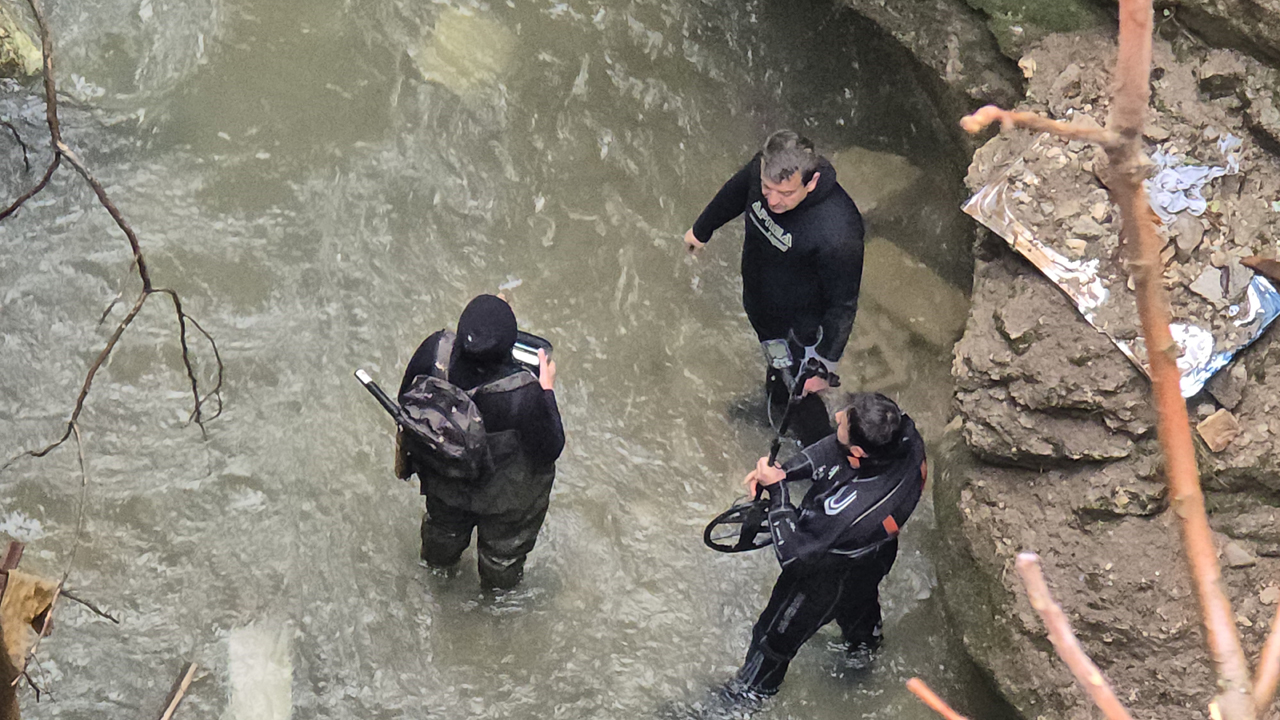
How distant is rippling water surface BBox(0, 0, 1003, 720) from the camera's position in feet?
16.0

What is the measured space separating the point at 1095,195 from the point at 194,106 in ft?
16.2

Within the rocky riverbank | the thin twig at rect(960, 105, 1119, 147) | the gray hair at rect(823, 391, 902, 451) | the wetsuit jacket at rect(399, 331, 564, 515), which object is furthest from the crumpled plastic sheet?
the thin twig at rect(960, 105, 1119, 147)

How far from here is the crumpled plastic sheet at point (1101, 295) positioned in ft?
14.6

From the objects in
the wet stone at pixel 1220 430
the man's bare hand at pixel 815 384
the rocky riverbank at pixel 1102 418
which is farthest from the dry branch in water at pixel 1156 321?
the man's bare hand at pixel 815 384

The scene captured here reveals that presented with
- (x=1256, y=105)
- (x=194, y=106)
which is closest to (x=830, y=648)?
(x=1256, y=105)

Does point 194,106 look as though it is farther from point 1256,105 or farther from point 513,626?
point 1256,105

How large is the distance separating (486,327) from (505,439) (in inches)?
19.1

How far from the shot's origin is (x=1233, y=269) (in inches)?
179

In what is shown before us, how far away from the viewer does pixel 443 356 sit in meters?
4.02

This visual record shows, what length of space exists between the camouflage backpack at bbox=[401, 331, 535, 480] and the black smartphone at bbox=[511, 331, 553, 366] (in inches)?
5.0

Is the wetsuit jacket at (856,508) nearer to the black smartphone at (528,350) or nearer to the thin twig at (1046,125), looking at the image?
the black smartphone at (528,350)

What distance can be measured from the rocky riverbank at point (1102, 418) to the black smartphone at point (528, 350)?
1881mm

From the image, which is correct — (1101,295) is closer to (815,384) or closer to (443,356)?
(815,384)

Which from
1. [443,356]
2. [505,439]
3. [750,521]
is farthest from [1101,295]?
[443,356]
